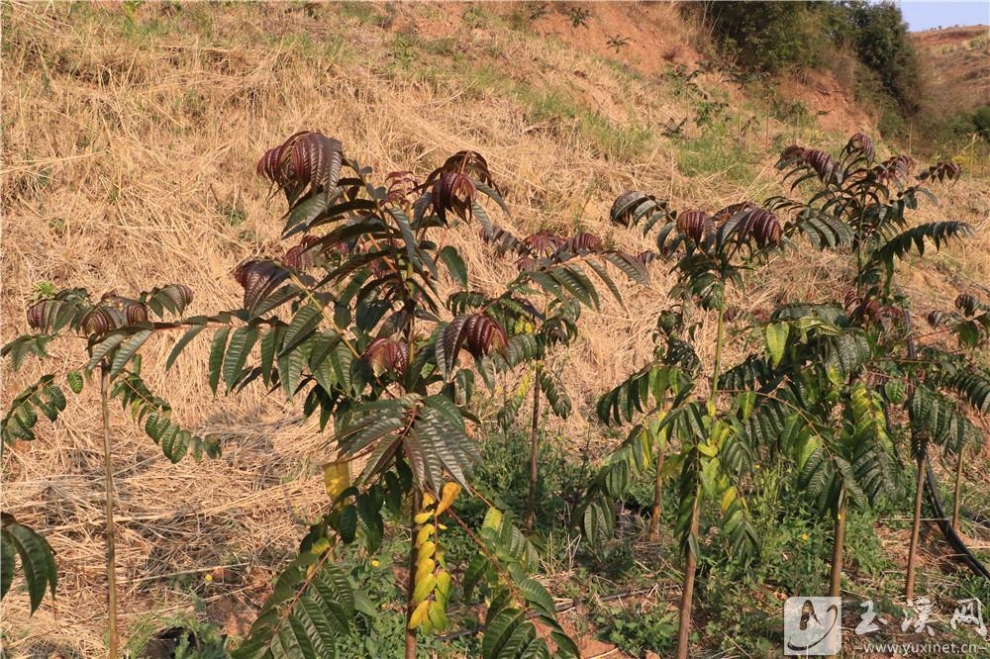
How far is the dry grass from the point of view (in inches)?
156

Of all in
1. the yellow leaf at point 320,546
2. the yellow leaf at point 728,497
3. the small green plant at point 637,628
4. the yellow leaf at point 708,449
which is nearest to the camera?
the yellow leaf at point 320,546

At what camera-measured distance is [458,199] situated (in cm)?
168

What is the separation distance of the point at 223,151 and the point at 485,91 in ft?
11.4

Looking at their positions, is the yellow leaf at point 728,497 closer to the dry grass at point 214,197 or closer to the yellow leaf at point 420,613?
the yellow leaf at point 420,613

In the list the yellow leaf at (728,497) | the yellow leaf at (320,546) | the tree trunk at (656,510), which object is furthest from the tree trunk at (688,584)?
the tree trunk at (656,510)

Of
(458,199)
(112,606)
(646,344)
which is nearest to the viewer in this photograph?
(458,199)

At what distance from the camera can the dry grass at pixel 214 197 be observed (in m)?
3.97

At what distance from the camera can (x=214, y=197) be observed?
6.90m

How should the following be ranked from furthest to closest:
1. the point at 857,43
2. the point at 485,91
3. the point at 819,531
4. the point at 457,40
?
the point at 857,43 → the point at 457,40 → the point at 485,91 → the point at 819,531

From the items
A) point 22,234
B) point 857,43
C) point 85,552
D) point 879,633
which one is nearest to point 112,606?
point 85,552

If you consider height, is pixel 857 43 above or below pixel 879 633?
above

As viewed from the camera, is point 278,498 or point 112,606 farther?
point 278,498

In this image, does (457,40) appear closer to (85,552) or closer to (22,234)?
(22,234)

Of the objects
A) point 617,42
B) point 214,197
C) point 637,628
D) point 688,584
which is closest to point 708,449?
point 688,584
